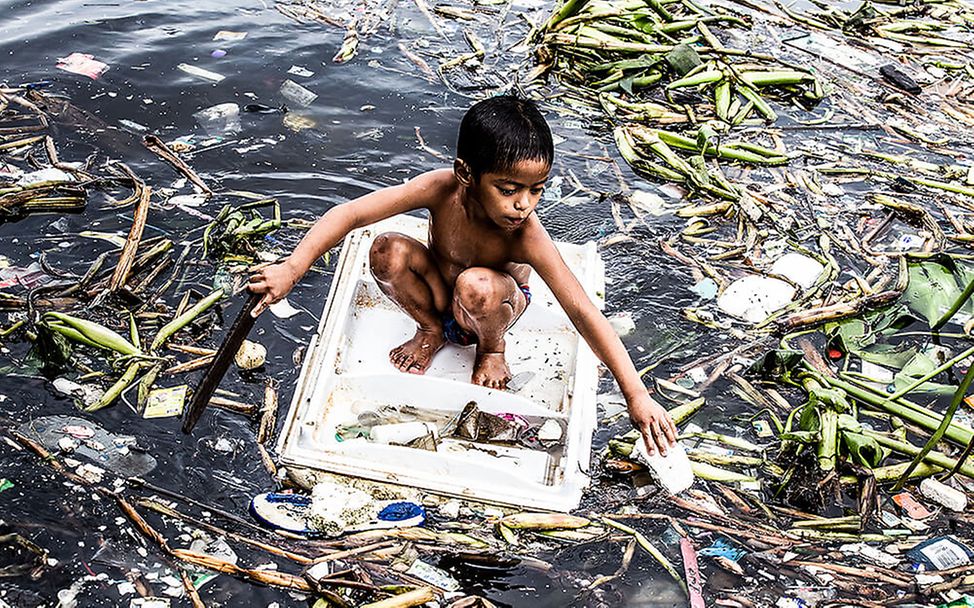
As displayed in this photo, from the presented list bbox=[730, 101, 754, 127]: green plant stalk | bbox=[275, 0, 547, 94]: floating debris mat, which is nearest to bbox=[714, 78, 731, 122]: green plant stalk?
bbox=[730, 101, 754, 127]: green plant stalk

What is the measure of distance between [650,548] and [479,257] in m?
1.04

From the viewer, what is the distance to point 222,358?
9.19ft

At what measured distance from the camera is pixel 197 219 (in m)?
Result: 4.13

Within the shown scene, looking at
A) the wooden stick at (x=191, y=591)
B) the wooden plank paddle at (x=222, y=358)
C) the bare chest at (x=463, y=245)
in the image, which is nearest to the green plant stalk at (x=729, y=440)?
the bare chest at (x=463, y=245)

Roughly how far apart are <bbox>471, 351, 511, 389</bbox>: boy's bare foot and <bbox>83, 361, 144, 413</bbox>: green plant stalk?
3.48 ft

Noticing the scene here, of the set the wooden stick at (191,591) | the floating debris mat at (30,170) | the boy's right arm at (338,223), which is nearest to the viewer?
the wooden stick at (191,591)

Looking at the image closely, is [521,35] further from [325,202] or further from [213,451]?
[213,451]

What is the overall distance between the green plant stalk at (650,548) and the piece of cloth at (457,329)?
0.81m

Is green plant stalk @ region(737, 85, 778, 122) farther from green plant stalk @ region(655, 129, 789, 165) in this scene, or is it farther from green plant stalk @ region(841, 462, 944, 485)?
green plant stalk @ region(841, 462, 944, 485)

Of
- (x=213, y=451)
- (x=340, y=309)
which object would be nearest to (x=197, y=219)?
(x=340, y=309)

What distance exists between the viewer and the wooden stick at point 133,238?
12.0 feet

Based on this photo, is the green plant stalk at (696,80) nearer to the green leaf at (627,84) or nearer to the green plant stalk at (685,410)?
the green leaf at (627,84)

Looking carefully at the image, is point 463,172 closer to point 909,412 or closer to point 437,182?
point 437,182

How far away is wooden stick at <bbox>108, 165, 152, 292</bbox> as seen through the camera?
3658 millimetres
